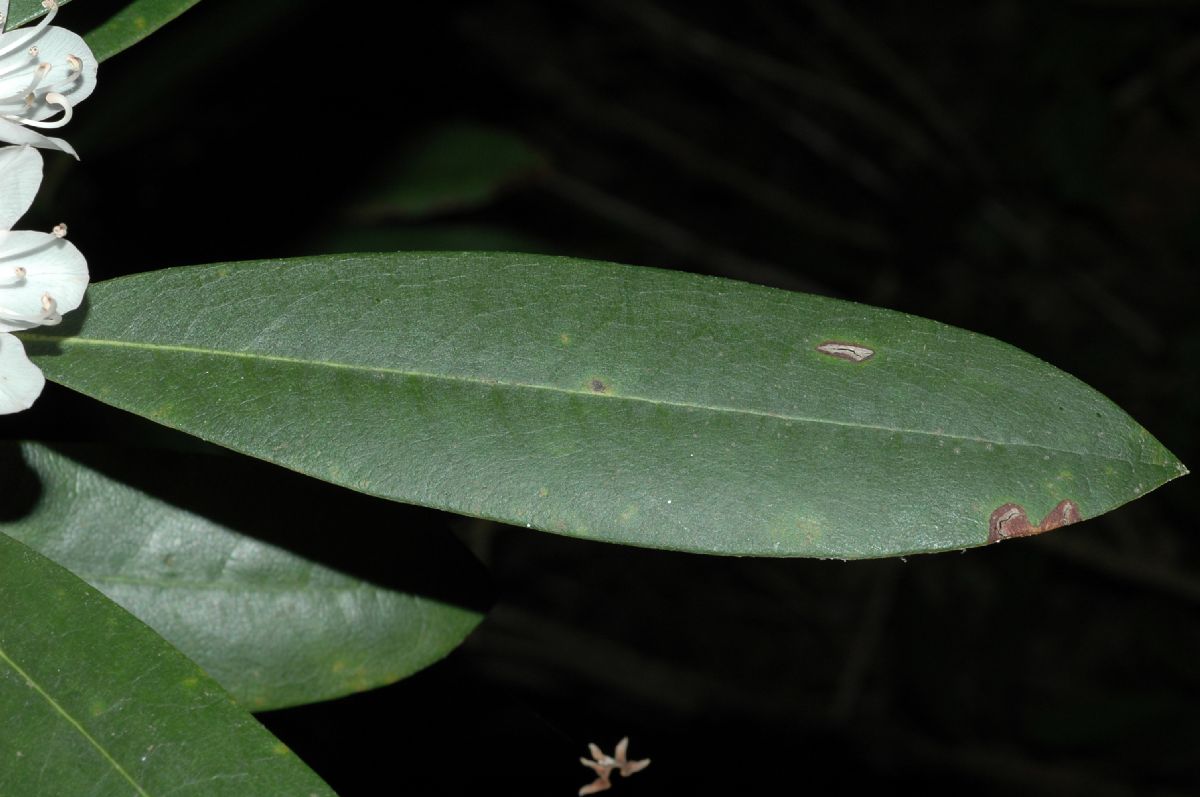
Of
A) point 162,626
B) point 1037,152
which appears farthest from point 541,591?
point 162,626

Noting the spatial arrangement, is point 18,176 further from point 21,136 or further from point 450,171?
point 450,171

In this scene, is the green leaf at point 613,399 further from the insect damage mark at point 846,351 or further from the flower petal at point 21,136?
the flower petal at point 21,136

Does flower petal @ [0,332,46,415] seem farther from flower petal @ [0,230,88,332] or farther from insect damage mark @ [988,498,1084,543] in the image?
insect damage mark @ [988,498,1084,543]

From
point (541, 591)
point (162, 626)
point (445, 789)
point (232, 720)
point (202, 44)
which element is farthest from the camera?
point (541, 591)

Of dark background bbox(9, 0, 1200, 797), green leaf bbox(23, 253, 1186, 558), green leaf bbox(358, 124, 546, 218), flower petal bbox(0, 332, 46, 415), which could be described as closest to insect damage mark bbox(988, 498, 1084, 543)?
green leaf bbox(23, 253, 1186, 558)

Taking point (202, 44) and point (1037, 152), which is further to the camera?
point (1037, 152)

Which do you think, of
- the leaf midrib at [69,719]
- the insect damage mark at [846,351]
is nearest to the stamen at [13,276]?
the leaf midrib at [69,719]

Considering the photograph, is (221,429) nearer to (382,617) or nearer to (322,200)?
(382,617)
